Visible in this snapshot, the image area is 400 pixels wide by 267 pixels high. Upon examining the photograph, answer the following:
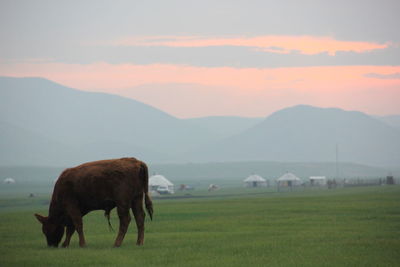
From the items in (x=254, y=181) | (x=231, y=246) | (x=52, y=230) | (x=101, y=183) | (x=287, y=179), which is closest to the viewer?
(x=101, y=183)

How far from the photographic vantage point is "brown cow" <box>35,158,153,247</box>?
2489cm

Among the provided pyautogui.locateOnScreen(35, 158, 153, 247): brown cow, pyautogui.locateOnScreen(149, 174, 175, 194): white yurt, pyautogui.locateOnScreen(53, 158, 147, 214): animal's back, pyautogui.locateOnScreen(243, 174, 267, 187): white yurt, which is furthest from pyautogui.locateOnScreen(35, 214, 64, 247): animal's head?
pyautogui.locateOnScreen(243, 174, 267, 187): white yurt

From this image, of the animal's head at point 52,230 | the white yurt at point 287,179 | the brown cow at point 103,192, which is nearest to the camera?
the brown cow at point 103,192

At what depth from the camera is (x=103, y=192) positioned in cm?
2509

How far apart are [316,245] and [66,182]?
26.3 ft

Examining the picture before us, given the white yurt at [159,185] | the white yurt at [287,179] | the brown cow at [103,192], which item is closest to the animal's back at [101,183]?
the brown cow at [103,192]

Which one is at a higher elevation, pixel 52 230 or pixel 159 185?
pixel 159 185

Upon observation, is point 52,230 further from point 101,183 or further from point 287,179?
point 287,179

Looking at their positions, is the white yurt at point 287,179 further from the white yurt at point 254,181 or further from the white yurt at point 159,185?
the white yurt at point 159,185

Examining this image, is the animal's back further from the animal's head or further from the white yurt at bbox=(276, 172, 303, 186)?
the white yurt at bbox=(276, 172, 303, 186)

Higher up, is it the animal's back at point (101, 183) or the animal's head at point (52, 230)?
the animal's back at point (101, 183)

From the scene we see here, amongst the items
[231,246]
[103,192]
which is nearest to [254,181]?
[231,246]

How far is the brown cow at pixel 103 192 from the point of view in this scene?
24891 millimetres

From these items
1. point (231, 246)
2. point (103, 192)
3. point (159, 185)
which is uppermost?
point (159, 185)
